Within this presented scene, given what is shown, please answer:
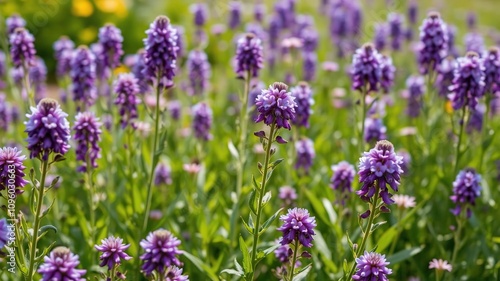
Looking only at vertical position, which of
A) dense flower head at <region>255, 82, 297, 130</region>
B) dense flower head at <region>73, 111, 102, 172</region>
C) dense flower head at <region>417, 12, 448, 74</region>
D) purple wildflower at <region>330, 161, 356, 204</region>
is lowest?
dense flower head at <region>255, 82, 297, 130</region>

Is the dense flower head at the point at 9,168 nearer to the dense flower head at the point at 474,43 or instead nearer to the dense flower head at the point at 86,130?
the dense flower head at the point at 86,130

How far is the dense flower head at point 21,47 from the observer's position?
606 centimetres

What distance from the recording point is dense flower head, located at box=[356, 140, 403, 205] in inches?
155

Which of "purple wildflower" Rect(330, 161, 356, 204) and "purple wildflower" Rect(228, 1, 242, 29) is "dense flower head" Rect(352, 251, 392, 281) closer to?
"purple wildflower" Rect(330, 161, 356, 204)

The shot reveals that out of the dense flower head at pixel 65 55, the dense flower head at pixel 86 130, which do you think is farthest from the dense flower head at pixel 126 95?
the dense flower head at pixel 65 55

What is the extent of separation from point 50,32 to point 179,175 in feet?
26.1

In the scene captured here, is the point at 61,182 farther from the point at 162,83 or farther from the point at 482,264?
the point at 482,264

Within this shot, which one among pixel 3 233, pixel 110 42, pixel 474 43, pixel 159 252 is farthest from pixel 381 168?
pixel 474 43

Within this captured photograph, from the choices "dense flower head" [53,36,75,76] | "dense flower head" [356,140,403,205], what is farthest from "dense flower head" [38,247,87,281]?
"dense flower head" [53,36,75,76]

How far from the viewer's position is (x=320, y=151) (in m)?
8.25

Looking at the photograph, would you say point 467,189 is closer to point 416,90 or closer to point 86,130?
point 86,130

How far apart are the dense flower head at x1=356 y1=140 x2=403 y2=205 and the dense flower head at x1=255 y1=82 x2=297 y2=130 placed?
1.85ft

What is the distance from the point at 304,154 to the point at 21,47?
10.1 feet

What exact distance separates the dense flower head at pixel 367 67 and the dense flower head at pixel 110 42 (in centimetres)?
251
